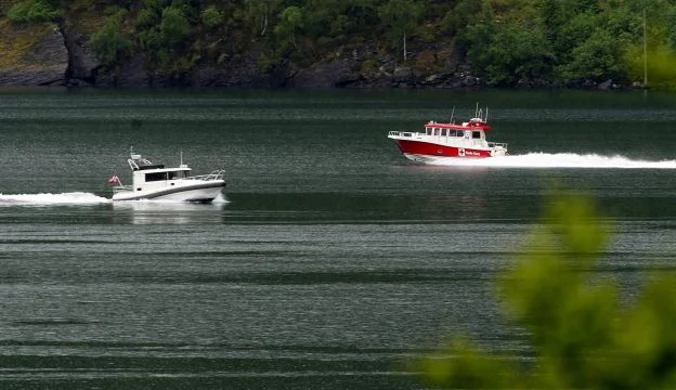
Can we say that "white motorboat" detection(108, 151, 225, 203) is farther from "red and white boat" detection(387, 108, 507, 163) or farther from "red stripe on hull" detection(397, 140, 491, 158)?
"red stripe on hull" detection(397, 140, 491, 158)

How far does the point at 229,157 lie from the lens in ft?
456

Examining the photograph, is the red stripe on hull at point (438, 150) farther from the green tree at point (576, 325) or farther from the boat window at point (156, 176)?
the green tree at point (576, 325)

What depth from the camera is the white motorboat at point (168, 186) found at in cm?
9438

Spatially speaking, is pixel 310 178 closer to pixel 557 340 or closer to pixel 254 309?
pixel 254 309

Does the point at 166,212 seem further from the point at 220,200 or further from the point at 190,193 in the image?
the point at 220,200

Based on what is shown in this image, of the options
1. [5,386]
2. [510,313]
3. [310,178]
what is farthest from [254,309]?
[310,178]

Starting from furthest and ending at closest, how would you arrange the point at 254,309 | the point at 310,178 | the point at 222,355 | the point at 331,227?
1. the point at 310,178
2. the point at 331,227
3. the point at 254,309
4. the point at 222,355

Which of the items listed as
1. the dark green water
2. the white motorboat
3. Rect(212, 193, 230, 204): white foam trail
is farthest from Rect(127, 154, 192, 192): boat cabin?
the dark green water

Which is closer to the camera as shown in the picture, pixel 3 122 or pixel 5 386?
pixel 5 386

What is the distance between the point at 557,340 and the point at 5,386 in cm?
3396

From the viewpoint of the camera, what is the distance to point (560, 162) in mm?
125312

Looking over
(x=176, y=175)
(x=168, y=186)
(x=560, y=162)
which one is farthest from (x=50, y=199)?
(x=560, y=162)

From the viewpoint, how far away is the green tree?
29.3ft

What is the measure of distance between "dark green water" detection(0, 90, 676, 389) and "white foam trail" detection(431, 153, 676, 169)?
27 cm
